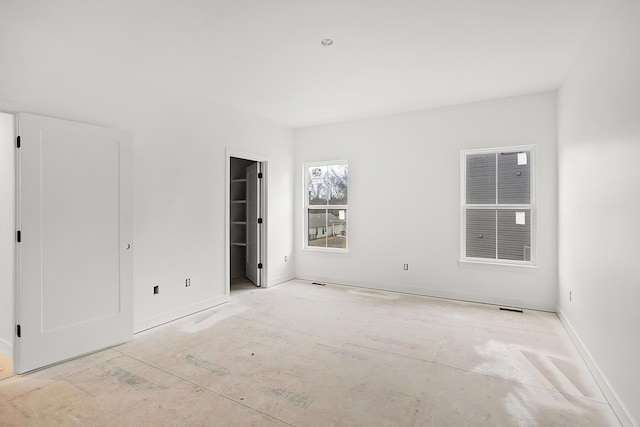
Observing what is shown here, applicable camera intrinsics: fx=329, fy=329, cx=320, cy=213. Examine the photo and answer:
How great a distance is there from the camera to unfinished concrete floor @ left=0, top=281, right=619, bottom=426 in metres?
2.12

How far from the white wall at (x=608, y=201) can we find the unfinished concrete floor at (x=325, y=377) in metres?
0.35

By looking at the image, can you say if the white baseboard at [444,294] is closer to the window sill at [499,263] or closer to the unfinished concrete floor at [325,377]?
the unfinished concrete floor at [325,377]

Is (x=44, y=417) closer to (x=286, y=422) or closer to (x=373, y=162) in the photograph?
(x=286, y=422)

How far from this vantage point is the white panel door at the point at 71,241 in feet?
8.73

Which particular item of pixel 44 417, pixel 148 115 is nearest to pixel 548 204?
pixel 148 115

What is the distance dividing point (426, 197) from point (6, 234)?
4913mm

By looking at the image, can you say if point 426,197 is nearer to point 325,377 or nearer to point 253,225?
point 253,225

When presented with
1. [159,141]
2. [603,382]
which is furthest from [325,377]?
[159,141]

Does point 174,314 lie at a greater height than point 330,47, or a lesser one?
lesser

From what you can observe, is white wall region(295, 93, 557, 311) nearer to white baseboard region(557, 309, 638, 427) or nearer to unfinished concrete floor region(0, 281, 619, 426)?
unfinished concrete floor region(0, 281, 619, 426)

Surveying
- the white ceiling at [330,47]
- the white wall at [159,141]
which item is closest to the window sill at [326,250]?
the white wall at [159,141]

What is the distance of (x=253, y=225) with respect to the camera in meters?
5.71

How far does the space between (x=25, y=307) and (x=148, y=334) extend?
3.69 feet

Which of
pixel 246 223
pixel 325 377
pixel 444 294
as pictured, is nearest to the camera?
pixel 325 377
